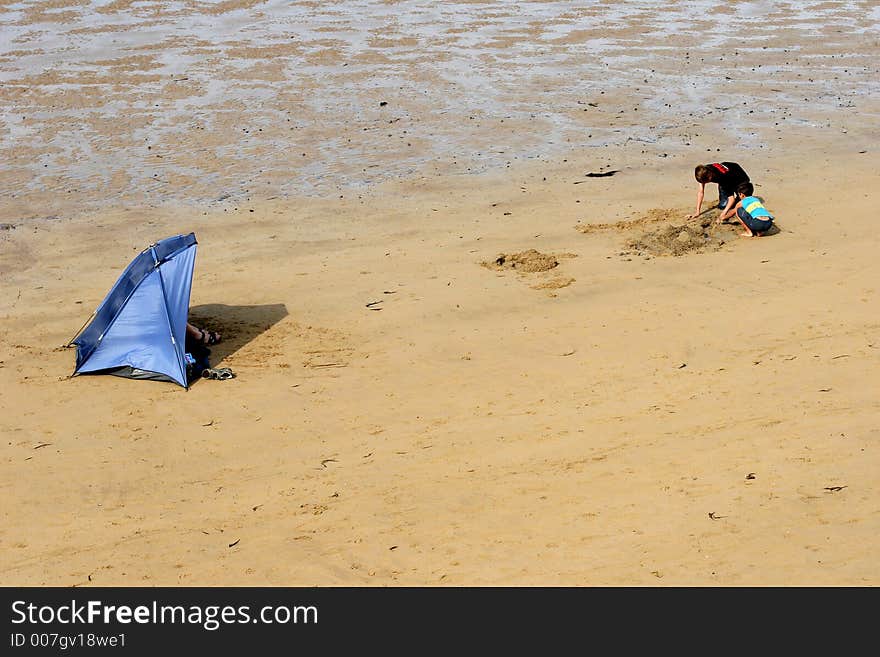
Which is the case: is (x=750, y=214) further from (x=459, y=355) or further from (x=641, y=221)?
(x=459, y=355)

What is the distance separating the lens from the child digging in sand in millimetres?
12516

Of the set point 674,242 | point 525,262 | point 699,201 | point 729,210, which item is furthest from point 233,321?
point 729,210

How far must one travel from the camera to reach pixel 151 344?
32.7ft

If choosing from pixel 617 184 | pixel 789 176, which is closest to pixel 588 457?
pixel 617 184

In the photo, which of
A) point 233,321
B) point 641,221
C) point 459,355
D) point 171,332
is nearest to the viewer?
point 171,332

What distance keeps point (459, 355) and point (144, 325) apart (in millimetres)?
3040

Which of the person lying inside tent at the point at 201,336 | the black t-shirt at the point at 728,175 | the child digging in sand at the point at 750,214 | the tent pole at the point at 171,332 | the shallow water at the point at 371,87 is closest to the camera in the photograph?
the tent pole at the point at 171,332

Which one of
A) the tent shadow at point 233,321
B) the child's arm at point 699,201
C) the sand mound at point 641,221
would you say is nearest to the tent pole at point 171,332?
the tent shadow at point 233,321

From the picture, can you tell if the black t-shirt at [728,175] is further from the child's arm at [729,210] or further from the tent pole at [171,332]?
the tent pole at [171,332]

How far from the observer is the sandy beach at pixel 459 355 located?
692cm

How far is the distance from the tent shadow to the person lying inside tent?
55 millimetres

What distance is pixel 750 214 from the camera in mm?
12570

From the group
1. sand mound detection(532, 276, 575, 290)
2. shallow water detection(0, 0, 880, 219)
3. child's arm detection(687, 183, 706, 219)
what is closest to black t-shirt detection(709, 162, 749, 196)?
child's arm detection(687, 183, 706, 219)

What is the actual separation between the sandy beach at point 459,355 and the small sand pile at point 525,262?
0.14ft
